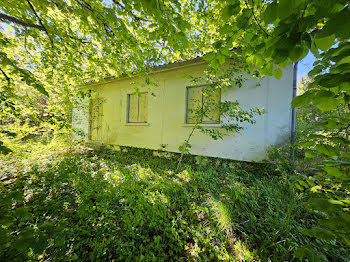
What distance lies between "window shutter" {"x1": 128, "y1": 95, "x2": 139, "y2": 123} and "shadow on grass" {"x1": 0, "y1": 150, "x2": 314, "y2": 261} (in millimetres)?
4198

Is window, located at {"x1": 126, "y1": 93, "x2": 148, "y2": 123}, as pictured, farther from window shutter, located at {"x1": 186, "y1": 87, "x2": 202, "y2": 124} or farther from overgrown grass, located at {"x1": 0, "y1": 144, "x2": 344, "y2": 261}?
overgrown grass, located at {"x1": 0, "y1": 144, "x2": 344, "y2": 261}

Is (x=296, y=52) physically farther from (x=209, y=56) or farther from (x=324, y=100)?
(x=209, y=56)

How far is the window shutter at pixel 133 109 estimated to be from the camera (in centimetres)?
724

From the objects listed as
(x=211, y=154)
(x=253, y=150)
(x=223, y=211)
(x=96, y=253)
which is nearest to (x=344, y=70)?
(x=223, y=211)

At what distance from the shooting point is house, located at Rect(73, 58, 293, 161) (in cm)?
427

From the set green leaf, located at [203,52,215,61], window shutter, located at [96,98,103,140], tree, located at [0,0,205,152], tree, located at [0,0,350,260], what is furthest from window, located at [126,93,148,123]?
green leaf, located at [203,52,215,61]

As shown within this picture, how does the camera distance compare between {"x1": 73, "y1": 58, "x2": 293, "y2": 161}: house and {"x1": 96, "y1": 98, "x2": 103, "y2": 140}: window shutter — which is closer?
{"x1": 73, "y1": 58, "x2": 293, "y2": 161}: house

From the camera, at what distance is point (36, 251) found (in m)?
0.90

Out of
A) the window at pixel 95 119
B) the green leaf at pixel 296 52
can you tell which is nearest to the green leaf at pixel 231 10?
the green leaf at pixel 296 52

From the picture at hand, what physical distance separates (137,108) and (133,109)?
0.28 meters

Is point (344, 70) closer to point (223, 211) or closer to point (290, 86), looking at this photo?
point (223, 211)

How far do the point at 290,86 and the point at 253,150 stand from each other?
2.21m

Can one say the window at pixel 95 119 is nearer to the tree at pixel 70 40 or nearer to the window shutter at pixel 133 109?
the window shutter at pixel 133 109

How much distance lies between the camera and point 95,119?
28.2 ft
